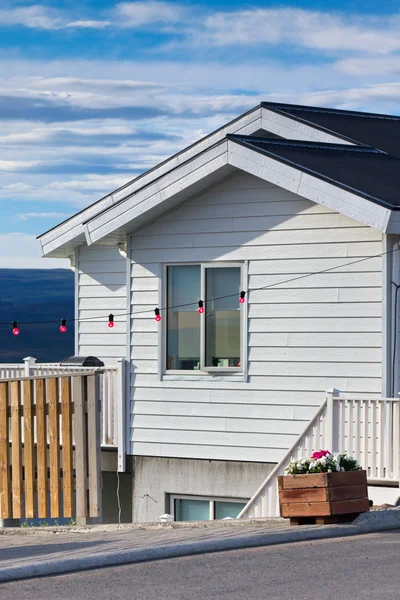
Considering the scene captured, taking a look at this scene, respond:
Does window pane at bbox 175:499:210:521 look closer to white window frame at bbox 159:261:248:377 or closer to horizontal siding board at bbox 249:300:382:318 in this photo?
white window frame at bbox 159:261:248:377

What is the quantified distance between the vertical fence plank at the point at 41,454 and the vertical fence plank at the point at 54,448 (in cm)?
6

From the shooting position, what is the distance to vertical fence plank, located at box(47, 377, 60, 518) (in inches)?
486

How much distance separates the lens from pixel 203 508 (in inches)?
687

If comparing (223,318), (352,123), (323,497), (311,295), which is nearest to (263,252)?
(311,295)

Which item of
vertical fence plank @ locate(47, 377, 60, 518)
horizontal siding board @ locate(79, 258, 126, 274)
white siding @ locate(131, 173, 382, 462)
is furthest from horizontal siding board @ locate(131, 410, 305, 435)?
vertical fence plank @ locate(47, 377, 60, 518)

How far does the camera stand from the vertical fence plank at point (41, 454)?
40.6ft

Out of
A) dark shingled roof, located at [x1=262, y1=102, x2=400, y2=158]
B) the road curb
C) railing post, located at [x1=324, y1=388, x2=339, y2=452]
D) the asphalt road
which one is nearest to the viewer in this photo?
the asphalt road

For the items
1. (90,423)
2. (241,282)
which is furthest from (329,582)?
(241,282)

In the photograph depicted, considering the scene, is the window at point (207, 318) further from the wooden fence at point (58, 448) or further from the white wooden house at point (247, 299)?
the wooden fence at point (58, 448)

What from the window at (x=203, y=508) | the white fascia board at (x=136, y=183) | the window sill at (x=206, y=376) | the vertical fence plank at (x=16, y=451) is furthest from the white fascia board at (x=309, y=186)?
the vertical fence plank at (x=16, y=451)

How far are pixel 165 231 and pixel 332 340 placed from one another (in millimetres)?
3124

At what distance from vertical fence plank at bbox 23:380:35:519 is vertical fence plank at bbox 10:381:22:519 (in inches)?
2.9

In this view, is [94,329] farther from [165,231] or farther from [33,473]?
[33,473]

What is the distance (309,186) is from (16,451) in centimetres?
559
